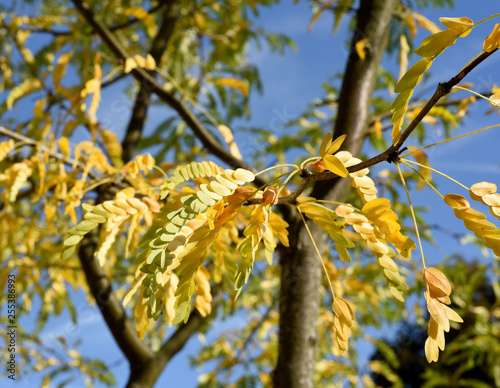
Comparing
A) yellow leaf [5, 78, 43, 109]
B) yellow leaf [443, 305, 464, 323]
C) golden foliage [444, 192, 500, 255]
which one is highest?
yellow leaf [5, 78, 43, 109]

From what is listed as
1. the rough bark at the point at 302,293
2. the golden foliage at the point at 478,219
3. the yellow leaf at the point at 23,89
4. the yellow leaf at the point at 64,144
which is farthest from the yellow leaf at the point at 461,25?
the yellow leaf at the point at 23,89

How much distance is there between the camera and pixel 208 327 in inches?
103

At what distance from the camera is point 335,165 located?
1.76ft

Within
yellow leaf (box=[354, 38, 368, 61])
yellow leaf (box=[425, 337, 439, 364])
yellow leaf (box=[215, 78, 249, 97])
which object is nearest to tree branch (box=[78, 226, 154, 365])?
yellow leaf (box=[215, 78, 249, 97])

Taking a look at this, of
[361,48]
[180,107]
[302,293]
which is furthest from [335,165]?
[361,48]

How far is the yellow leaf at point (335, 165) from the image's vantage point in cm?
53

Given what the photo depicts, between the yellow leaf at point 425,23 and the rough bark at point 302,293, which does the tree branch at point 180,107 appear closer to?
the rough bark at point 302,293

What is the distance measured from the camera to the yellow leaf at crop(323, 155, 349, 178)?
529 mm

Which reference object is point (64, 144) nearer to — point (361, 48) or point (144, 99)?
point (361, 48)

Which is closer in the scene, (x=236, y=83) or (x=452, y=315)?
(x=452, y=315)

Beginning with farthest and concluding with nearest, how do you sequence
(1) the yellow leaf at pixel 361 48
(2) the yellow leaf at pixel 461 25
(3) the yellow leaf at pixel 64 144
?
1. (1) the yellow leaf at pixel 361 48
2. (3) the yellow leaf at pixel 64 144
3. (2) the yellow leaf at pixel 461 25

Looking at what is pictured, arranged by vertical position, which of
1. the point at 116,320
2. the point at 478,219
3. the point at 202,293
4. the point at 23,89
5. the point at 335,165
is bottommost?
the point at 116,320

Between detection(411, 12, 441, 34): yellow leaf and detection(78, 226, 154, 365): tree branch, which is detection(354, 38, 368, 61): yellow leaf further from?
detection(78, 226, 154, 365): tree branch

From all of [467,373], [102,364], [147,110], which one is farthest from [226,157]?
[467,373]
